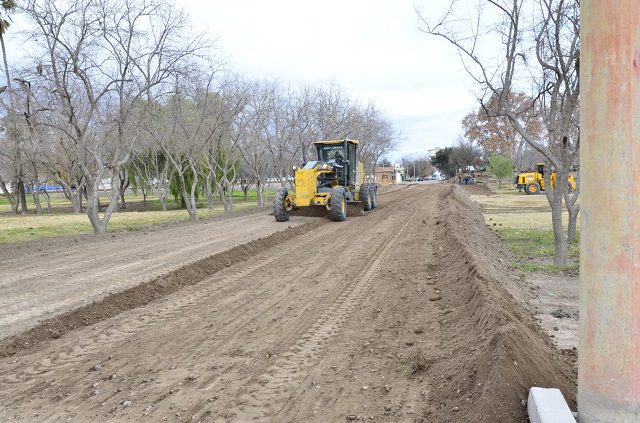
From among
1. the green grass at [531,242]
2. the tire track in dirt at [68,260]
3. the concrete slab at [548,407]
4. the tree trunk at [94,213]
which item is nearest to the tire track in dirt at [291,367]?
the concrete slab at [548,407]

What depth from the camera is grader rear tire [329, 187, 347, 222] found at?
19.4 metres

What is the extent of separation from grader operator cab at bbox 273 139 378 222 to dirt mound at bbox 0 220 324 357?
24.1 feet

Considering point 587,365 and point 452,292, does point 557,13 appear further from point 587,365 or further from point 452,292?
point 587,365

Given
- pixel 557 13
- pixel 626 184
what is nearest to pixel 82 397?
pixel 626 184

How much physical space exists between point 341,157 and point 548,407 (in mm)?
18981

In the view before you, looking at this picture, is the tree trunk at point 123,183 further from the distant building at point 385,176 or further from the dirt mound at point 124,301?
the distant building at point 385,176

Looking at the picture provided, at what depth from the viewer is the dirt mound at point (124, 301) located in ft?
20.5

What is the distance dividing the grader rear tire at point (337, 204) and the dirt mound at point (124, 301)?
7176 millimetres

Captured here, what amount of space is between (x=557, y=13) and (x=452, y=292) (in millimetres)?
6107

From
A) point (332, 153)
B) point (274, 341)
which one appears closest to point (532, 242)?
point (332, 153)

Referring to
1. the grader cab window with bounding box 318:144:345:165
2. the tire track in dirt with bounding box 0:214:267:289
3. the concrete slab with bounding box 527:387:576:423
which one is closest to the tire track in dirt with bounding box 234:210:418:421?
the concrete slab with bounding box 527:387:576:423

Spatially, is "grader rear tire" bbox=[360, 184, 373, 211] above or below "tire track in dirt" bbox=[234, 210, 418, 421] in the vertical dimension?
above

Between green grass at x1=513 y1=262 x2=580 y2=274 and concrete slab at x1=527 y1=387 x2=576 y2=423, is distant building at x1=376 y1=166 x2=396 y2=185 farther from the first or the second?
concrete slab at x1=527 y1=387 x2=576 y2=423

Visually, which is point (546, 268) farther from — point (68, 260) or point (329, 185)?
point (329, 185)
